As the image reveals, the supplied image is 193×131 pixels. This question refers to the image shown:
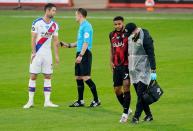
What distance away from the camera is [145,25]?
1585 inches

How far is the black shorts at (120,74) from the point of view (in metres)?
16.6

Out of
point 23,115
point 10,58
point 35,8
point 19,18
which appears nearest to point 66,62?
point 10,58

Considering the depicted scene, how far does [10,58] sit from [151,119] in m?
14.2

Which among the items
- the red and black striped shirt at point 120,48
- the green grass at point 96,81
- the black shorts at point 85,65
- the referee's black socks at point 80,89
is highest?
the red and black striped shirt at point 120,48

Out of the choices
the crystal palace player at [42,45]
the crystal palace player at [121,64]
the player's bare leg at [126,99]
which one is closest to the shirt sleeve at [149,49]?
the crystal palace player at [121,64]

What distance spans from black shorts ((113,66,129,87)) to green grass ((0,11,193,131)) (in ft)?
2.78

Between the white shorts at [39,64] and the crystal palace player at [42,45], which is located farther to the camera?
the white shorts at [39,64]

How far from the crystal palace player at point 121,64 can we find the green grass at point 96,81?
0.53m

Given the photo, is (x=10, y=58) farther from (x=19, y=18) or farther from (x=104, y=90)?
(x=19, y=18)

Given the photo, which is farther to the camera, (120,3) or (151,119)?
(120,3)

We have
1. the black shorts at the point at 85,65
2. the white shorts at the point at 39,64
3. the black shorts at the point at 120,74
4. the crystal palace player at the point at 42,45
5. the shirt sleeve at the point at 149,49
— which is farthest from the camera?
the black shorts at the point at 85,65

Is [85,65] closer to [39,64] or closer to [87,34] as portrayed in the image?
A: [87,34]

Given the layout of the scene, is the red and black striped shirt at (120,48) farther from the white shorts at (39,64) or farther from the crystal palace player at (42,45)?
the white shorts at (39,64)

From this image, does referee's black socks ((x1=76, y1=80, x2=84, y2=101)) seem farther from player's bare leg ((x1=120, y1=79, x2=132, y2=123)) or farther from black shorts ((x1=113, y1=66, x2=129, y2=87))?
player's bare leg ((x1=120, y1=79, x2=132, y2=123))
